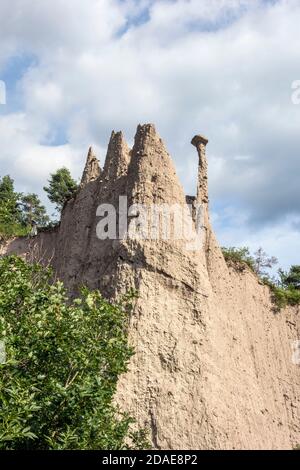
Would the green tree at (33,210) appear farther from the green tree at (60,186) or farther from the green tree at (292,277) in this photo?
the green tree at (292,277)

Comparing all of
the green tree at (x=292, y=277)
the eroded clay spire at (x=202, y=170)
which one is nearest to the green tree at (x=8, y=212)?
the eroded clay spire at (x=202, y=170)

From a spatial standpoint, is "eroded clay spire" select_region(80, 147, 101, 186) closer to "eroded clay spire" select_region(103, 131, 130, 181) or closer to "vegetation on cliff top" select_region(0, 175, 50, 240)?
"eroded clay spire" select_region(103, 131, 130, 181)

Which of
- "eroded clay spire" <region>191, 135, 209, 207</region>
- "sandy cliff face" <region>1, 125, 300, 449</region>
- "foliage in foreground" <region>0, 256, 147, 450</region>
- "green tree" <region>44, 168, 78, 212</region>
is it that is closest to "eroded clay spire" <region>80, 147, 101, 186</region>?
"sandy cliff face" <region>1, 125, 300, 449</region>

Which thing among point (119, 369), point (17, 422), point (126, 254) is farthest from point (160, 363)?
point (17, 422)

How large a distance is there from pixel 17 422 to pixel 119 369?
2.76m

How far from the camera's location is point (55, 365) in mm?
9562

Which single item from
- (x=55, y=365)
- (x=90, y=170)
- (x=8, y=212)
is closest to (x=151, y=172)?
(x=90, y=170)

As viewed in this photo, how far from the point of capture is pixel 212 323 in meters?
16.2

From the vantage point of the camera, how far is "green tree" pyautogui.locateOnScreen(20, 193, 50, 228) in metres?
36.0

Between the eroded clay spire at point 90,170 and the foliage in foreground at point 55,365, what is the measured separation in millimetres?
9404

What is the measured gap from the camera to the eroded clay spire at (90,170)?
65.3ft

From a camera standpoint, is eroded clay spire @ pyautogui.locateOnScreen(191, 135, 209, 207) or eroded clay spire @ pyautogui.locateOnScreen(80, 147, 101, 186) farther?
eroded clay spire @ pyautogui.locateOnScreen(80, 147, 101, 186)

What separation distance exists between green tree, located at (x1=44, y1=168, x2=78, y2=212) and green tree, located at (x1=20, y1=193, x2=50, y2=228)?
3.49 ft
